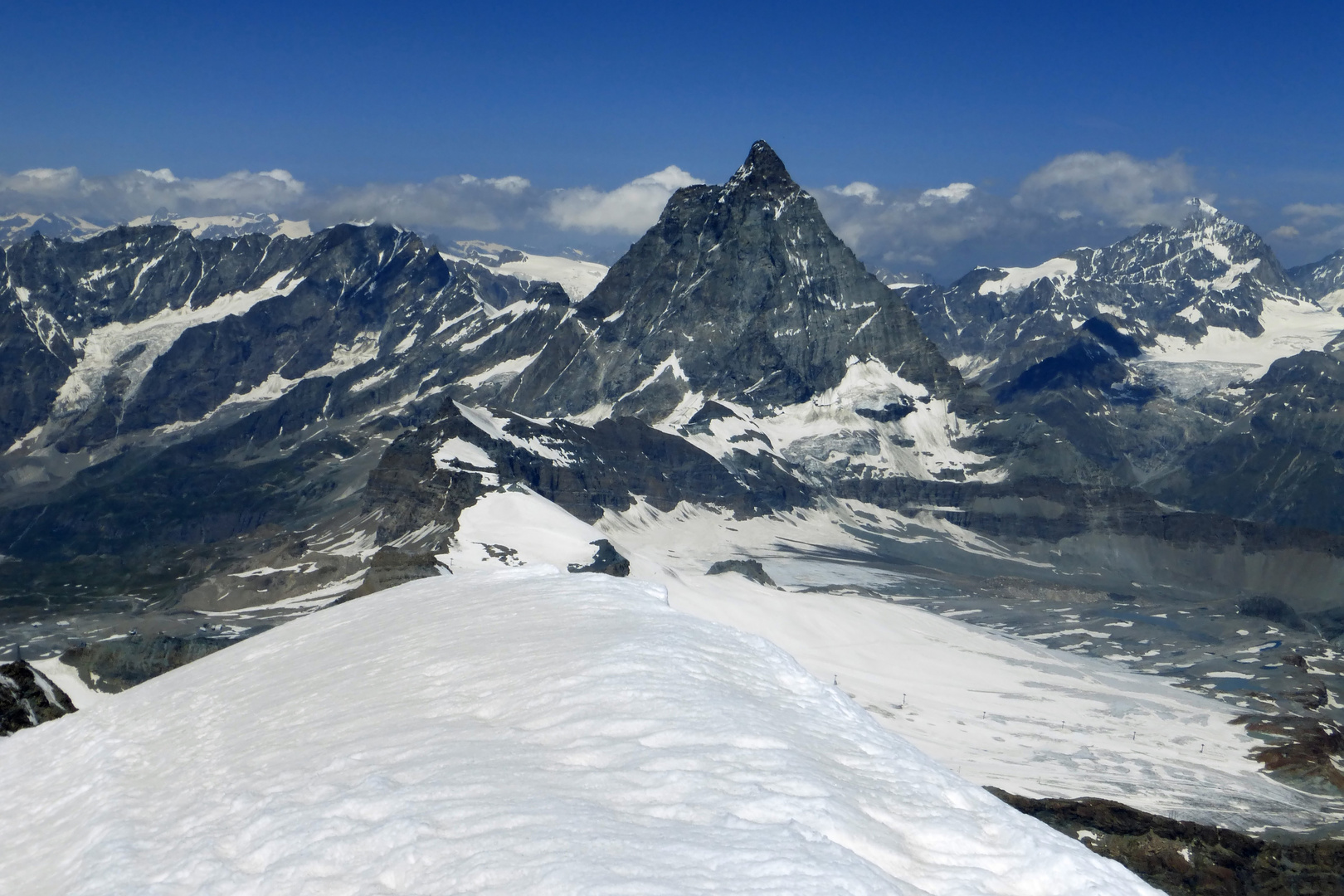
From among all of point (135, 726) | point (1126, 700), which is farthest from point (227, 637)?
point (135, 726)

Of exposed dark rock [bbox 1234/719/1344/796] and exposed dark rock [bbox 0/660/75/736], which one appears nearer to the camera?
exposed dark rock [bbox 0/660/75/736]

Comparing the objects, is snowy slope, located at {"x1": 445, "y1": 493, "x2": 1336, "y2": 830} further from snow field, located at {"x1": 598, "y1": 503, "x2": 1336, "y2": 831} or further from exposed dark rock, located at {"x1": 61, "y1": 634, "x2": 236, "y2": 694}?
exposed dark rock, located at {"x1": 61, "y1": 634, "x2": 236, "y2": 694}

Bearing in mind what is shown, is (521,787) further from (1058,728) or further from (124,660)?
(1058,728)

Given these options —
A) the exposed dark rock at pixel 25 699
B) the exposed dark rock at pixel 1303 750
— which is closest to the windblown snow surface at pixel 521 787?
the exposed dark rock at pixel 25 699

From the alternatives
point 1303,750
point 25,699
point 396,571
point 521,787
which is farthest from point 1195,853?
point 396,571

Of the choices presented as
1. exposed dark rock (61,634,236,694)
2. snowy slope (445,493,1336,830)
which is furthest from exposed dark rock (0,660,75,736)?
exposed dark rock (61,634,236,694)

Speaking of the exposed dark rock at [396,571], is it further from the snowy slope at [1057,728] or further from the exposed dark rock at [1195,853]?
the exposed dark rock at [1195,853]
